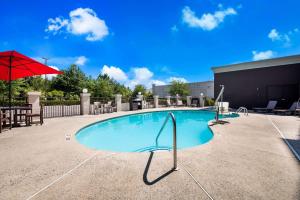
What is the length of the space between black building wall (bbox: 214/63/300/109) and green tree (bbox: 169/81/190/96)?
10139mm

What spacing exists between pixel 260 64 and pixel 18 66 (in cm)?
1750

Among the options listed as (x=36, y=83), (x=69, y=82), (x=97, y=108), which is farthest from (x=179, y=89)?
(x=36, y=83)

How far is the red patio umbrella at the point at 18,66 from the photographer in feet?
17.1

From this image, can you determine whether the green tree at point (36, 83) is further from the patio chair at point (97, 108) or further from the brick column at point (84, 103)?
the brick column at point (84, 103)

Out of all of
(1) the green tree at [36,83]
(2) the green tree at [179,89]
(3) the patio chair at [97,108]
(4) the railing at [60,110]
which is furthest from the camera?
(1) the green tree at [36,83]

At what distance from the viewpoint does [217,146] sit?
12.1 ft

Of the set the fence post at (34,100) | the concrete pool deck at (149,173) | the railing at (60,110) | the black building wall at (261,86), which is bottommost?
the concrete pool deck at (149,173)

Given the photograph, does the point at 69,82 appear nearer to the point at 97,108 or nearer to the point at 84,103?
the point at 97,108

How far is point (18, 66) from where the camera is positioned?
6238 millimetres

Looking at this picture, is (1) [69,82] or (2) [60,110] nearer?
(2) [60,110]

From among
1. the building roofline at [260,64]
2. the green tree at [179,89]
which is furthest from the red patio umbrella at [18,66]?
the green tree at [179,89]

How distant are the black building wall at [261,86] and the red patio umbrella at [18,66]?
52.2 ft

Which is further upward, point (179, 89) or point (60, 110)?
point (179, 89)

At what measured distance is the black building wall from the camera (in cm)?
1300
